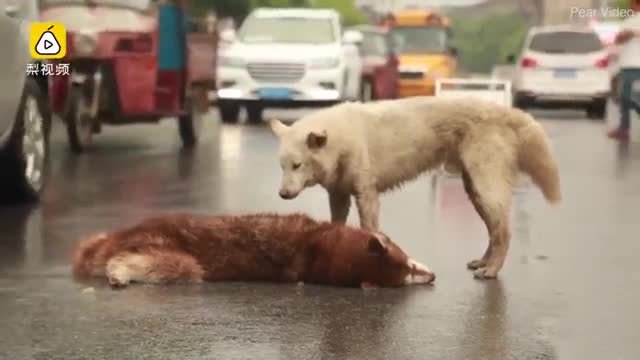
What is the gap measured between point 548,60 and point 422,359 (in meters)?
26.0

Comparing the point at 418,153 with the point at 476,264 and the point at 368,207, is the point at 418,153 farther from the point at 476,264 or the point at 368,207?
the point at 476,264

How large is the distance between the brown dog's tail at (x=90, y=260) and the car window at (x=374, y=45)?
24718 mm

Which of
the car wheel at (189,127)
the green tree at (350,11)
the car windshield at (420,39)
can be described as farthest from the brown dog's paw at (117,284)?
the green tree at (350,11)

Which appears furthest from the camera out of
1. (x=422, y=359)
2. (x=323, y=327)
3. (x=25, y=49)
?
(x=25, y=49)

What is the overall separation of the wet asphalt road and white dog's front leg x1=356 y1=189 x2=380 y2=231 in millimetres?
485

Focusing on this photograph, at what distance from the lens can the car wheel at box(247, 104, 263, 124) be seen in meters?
26.7

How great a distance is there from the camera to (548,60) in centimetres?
3108

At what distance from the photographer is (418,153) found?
27.4 feet

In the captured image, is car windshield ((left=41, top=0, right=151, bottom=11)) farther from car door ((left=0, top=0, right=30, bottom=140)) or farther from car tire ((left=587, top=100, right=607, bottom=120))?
car tire ((left=587, top=100, right=607, bottom=120))

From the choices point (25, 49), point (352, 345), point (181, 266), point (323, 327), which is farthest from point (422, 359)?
point (25, 49)

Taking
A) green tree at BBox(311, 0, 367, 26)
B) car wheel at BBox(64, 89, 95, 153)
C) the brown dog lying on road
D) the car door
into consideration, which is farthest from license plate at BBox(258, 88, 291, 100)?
green tree at BBox(311, 0, 367, 26)

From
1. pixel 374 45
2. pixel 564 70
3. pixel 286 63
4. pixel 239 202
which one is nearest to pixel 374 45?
pixel 374 45

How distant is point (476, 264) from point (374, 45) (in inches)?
990

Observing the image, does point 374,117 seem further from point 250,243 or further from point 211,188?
point 211,188
